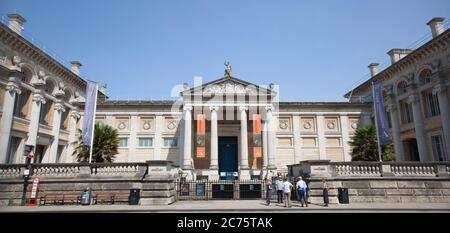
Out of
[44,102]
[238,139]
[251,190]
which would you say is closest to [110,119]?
[44,102]

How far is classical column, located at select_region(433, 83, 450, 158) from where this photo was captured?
23.6m

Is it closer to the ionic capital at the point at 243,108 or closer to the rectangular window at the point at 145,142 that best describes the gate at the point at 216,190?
the ionic capital at the point at 243,108

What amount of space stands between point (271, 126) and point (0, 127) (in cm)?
2696

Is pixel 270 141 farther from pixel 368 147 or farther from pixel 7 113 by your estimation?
pixel 7 113

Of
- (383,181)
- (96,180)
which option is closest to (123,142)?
(96,180)

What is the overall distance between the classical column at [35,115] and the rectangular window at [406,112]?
3980cm

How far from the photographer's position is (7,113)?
2225 centimetres

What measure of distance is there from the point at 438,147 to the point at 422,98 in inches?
207

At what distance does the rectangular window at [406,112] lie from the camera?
2956cm

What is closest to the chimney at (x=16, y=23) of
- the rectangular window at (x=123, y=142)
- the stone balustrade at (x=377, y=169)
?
the rectangular window at (x=123, y=142)

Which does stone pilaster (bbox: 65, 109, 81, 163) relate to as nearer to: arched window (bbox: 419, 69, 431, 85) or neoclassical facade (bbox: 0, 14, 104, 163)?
neoclassical facade (bbox: 0, 14, 104, 163)

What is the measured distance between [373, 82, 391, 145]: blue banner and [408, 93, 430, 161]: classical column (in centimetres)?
1065

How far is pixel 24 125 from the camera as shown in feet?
81.5
